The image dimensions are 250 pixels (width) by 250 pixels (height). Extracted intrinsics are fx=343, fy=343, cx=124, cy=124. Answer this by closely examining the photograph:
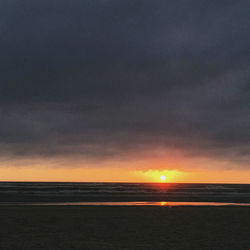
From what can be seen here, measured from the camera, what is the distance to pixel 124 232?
61.1 feet

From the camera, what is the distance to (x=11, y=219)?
2267 centimetres

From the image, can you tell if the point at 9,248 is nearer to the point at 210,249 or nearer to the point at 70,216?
the point at 210,249

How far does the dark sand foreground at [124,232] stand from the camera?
15266 mm

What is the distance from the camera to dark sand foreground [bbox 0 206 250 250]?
1527cm

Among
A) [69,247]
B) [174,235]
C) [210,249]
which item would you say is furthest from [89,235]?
[210,249]

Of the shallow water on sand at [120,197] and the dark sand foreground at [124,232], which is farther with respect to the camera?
the shallow water on sand at [120,197]

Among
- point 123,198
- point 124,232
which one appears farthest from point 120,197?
point 124,232

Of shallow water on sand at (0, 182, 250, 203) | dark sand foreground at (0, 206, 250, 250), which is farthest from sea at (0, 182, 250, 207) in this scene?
dark sand foreground at (0, 206, 250, 250)

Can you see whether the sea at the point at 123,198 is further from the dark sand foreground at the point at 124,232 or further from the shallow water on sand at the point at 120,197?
the dark sand foreground at the point at 124,232

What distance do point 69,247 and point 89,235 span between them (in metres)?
3.15

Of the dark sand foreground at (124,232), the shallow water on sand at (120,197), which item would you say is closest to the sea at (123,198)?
the shallow water on sand at (120,197)

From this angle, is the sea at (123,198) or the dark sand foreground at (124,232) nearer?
the dark sand foreground at (124,232)

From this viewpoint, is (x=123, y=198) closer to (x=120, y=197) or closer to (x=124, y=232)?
(x=120, y=197)

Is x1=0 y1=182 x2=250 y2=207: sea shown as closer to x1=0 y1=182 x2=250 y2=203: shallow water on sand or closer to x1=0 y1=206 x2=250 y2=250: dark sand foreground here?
x1=0 y1=182 x2=250 y2=203: shallow water on sand
